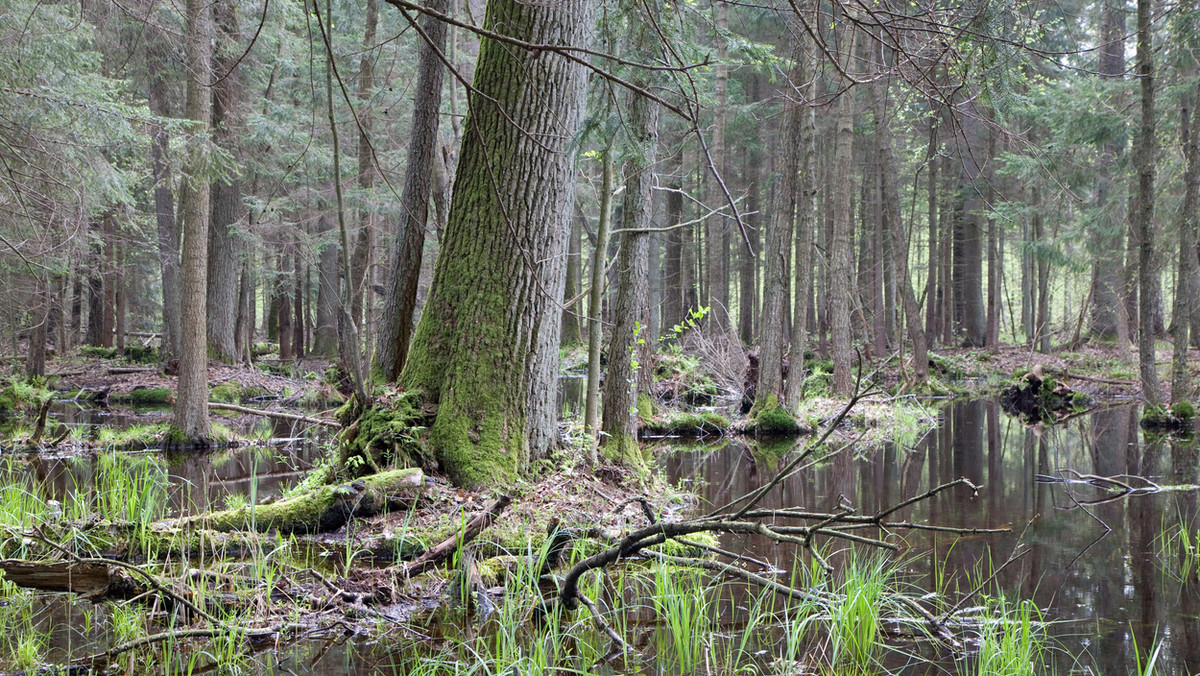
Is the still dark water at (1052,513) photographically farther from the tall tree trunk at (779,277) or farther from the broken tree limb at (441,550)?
the broken tree limb at (441,550)

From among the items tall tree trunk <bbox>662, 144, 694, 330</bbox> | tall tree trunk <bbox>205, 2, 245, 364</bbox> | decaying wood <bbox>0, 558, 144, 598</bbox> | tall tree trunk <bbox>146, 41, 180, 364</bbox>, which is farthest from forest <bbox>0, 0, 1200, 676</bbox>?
tall tree trunk <bbox>662, 144, 694, 330</bbox>

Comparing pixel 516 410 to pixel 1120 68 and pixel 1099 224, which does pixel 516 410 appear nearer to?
pixel 1099 224

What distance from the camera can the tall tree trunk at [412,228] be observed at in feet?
23.8

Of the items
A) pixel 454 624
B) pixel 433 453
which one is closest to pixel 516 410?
pixel 433 453

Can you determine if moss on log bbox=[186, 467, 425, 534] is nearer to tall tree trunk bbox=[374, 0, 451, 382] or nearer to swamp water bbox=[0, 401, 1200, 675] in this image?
swamp water bbox=[0, 401, 1200, 675]

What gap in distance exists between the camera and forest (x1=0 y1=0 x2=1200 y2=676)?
3.42 m

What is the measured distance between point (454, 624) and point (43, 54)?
847cm

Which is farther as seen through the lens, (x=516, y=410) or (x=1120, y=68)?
(x=1120, y=68)

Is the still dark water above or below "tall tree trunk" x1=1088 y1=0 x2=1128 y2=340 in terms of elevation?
below

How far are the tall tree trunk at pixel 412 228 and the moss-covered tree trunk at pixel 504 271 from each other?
1045mm

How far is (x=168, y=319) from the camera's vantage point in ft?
59.6

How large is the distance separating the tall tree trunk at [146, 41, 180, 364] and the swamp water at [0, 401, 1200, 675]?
32.0 ft

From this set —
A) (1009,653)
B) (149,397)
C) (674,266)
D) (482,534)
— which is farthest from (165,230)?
(1009,653)

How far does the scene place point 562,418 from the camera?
10422mm
